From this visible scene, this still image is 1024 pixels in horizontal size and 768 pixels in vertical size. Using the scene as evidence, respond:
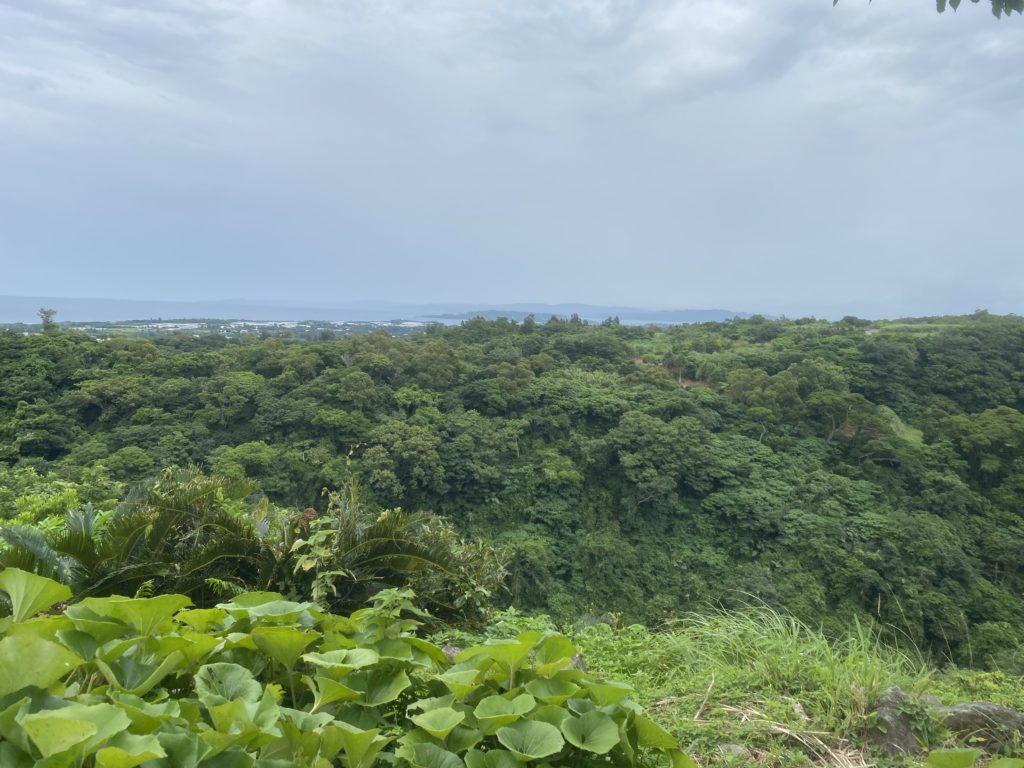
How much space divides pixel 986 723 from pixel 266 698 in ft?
6.17

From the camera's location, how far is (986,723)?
1.56m

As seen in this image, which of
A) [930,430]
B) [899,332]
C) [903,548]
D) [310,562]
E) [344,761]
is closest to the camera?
[344,761]

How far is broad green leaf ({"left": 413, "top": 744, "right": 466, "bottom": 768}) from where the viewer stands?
0.71m

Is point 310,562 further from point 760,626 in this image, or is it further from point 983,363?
point 983,363

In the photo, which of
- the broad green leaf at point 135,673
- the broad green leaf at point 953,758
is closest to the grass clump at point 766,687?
the broad green leaf at point 953,758

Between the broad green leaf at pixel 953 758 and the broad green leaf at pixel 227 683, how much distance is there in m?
0.98

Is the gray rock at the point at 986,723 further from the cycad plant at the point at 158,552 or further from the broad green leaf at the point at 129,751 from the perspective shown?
the cycad plant at the point at 158,552

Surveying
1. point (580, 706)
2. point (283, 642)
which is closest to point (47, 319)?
point (283, 642)

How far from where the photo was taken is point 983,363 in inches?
793

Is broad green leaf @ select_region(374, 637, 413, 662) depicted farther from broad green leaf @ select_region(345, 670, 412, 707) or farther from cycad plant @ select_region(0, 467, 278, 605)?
cycad plant @ select_region(0, 467, 278, 605)

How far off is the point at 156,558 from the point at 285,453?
12702 millimetres

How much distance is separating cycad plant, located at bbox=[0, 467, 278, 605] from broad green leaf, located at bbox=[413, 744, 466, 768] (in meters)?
1.77

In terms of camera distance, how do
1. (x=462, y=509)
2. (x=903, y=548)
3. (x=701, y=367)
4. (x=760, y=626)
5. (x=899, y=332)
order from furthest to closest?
(x=899, y=332), (x=701, y=367), (x=462, y=509), (x=903, y=548), (x=760, y=626)

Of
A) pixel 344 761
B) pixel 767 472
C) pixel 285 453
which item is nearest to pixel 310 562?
pixel 344 761
